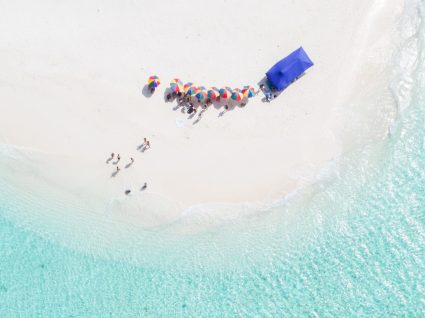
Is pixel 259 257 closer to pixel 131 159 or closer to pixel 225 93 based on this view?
pixel 131 159

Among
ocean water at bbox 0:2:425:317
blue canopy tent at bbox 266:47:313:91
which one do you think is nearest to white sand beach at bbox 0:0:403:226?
blue canopy tent at bbox 266:47:313:91

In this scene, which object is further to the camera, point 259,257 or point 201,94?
point 201,94

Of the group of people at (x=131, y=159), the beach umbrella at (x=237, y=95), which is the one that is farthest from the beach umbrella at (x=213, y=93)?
the group of people at (x=131, y=159)

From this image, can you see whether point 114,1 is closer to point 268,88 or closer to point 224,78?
point 224,78

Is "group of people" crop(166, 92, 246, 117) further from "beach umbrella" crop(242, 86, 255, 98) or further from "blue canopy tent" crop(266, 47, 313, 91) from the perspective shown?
"blue canopy tent" crop(266, 47, 313, 91)

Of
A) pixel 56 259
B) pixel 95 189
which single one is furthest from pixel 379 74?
pixel 56 259

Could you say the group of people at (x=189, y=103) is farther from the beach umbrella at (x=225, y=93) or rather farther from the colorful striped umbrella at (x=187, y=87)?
the beach umbrella at (x=225, y=93)

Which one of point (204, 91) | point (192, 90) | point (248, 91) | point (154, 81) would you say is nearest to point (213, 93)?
point (204, 91)
